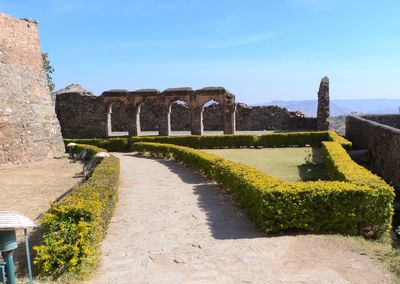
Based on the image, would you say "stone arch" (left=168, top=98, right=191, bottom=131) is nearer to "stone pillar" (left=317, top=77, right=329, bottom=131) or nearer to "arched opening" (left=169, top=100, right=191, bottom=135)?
"arched opening" (left=169, top=100, right=191, bottom=135)

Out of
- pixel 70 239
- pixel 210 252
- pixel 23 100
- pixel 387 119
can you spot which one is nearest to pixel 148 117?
pixel 23 100

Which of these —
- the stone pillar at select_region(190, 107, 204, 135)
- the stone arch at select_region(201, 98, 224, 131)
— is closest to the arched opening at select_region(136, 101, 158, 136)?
the stone arch at select_region(201, 98, 224, 131)

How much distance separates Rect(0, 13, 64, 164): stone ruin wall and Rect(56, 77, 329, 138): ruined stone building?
7927 mm

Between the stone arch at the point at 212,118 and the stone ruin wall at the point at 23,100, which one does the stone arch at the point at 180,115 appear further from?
the stone ruin wall at the point at 23,100

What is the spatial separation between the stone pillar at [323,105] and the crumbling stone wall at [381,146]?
6.78 m

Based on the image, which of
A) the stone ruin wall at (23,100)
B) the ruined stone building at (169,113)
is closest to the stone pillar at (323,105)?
the ruined stone building at (169,113)

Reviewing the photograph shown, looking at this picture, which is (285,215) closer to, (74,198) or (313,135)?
(74,198)

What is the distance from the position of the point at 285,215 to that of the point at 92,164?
10.5 metres

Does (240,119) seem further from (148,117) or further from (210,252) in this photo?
(210,252)

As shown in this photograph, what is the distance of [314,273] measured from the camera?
5875 millimetres

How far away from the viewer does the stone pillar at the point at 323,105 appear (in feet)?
97.6

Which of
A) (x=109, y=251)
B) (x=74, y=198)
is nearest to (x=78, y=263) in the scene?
(x=109, y=251)

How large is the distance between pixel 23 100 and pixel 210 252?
18.0 meters

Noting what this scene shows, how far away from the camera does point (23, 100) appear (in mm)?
20922
